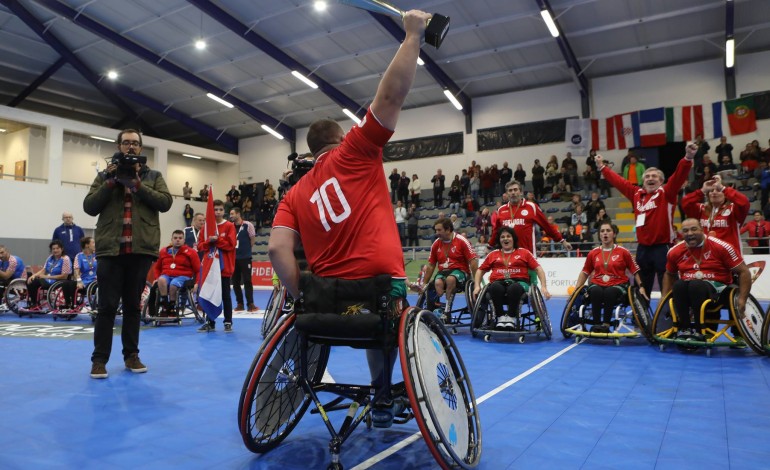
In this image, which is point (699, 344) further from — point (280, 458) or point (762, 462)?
point (280, 458)

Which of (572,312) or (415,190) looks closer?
(572,312)

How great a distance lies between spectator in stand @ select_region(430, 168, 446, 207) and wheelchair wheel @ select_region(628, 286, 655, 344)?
12140 millimetres

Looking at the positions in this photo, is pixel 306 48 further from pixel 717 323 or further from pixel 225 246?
pixel 717 323

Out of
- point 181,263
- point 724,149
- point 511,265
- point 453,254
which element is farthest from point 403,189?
point 511,265

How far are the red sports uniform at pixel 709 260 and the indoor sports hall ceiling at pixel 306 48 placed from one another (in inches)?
358

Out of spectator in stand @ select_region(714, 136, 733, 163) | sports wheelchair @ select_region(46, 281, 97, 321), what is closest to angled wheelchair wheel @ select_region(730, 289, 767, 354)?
sports wheelchair @ select_region(46, 281, 97, 321)

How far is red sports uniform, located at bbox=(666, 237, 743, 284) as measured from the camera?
13.5ft

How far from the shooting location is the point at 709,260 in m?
4.20

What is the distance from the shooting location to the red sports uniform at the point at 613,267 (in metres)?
4.90

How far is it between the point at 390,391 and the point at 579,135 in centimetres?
1550

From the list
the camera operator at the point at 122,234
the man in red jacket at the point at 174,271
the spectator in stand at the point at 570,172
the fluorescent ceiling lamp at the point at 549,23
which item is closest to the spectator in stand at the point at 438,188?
the spectator in stand at the point at 570,172

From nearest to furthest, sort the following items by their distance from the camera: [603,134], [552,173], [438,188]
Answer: [552,173]
[603,134]
[438,188]

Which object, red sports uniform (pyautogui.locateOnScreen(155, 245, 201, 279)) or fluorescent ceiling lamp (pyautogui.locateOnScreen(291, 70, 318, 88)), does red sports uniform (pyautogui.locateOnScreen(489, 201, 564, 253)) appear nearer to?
red sports uniform (pyautogui.locateOnScreen(155, 245, 201, 279))

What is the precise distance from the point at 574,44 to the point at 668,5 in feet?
8.31
